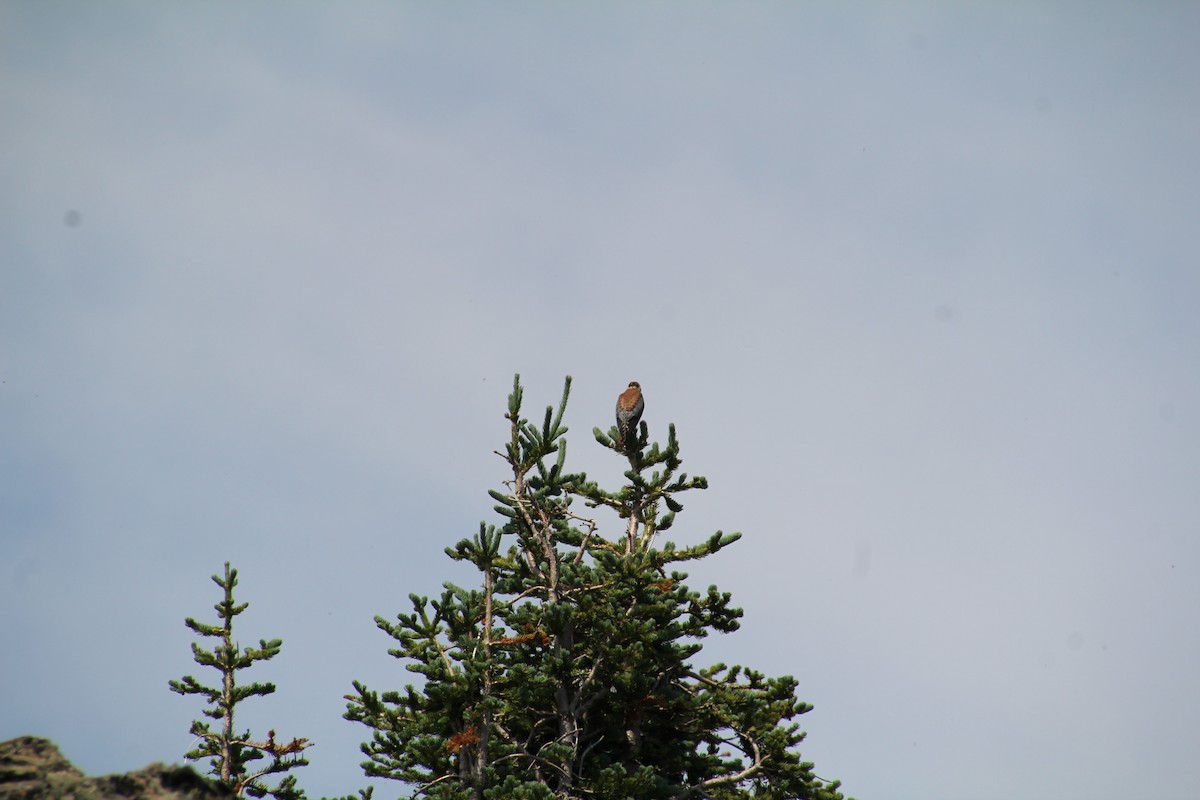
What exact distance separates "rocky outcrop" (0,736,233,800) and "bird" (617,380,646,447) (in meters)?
11.6

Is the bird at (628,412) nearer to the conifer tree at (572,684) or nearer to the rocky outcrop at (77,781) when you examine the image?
the conifer tree at (572,684)

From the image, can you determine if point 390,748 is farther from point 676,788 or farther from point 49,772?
point 49,772

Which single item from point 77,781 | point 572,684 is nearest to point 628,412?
point 572,684

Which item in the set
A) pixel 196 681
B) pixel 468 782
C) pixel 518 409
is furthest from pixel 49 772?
pixel 196 681

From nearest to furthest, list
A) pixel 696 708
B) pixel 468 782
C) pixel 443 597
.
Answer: pixel 468 782 < pixel 443 597 < pixel 696 708

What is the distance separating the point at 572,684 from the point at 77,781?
10124 millimetres

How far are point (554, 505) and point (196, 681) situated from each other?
25.6 ft

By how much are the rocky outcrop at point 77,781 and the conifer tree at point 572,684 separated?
6.30 meters

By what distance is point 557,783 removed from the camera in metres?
19.7

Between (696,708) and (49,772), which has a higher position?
(696,708)

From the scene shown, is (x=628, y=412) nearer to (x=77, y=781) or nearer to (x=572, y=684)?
(x=572, y=684)

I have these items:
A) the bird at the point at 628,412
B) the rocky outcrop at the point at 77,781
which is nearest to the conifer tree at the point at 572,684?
the bird at the point at 628,412

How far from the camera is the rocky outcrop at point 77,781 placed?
10953 millimetres

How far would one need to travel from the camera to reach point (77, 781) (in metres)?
11.1
